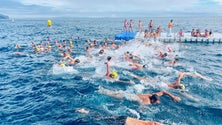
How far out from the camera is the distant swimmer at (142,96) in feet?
37.5

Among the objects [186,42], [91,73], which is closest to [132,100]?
[91,73]

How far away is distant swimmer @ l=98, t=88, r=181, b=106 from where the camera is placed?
11.4 metres

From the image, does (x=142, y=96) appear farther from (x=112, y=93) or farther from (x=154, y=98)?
(x=112, y=93)

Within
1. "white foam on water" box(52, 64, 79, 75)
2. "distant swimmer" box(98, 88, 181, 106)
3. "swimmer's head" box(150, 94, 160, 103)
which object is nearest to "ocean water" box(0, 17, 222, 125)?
"white foam on water" box(52, 64, 79, 75)

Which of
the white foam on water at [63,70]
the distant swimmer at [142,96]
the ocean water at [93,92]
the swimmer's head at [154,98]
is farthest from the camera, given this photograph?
the white foam on water at [63,70]

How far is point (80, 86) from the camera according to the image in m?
15.4

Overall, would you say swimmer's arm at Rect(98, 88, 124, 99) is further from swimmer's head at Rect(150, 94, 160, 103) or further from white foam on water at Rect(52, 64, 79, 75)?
white foam on water at Rect(52, 64, 79, 75)

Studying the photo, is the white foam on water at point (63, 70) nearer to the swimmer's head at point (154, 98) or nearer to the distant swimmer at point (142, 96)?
the distant swimmer at point (142, 96)

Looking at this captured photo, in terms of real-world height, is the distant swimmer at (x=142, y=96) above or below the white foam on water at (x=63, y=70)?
below

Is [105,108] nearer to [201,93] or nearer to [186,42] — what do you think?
[201,93]

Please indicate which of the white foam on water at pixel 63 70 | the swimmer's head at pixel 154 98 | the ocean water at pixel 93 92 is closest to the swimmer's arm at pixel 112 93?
the ocean water at pixel 93 92

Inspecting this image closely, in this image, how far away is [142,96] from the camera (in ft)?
40.0

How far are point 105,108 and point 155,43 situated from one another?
886 inches

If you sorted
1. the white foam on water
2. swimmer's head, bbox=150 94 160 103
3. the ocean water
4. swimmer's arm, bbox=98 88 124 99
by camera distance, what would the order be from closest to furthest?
the ocean water, swimmer's head, bbox=150 94 160 103, swimmer's arm, bbox=98 88 124 99, the white foam on water
